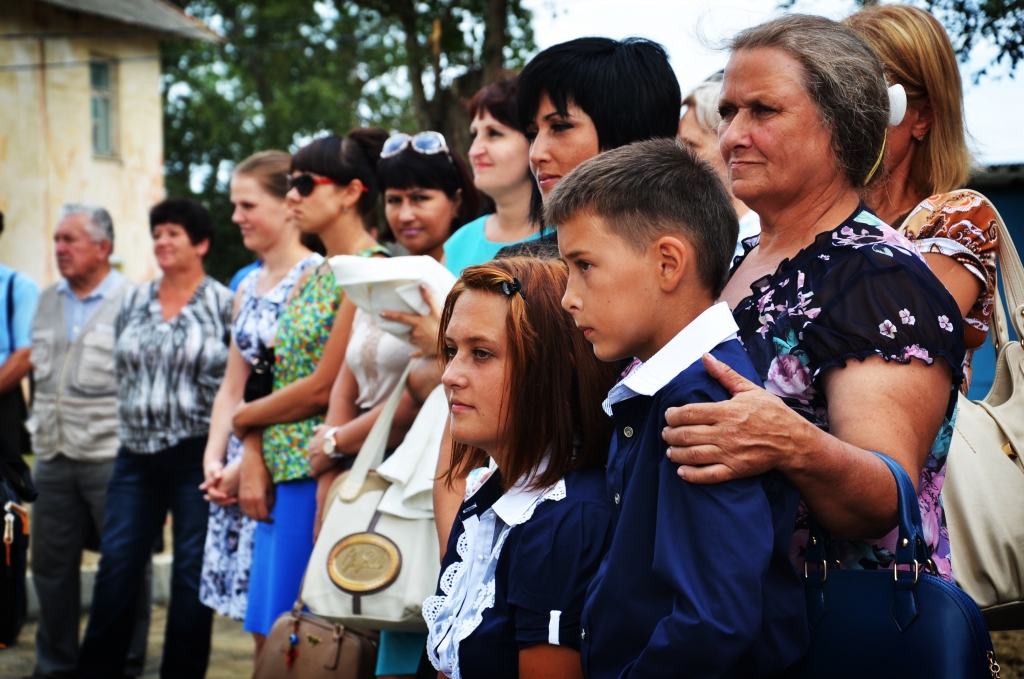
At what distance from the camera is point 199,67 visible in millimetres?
35469

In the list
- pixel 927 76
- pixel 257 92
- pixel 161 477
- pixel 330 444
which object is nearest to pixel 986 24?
pixel 927 76

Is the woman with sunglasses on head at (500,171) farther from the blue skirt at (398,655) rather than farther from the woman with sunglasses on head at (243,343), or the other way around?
the blue skirt at (398,655)

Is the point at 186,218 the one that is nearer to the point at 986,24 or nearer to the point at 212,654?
the point at 212,654

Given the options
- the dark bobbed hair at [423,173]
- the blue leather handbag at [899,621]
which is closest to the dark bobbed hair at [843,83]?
the blue leather handbag at [899,621]

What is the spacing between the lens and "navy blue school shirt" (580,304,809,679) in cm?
148

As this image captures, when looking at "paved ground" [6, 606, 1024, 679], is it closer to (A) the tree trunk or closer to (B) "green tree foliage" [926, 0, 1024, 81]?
(B) "green tree foliage" [926, 0, 1024, 81]

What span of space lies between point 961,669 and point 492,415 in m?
1.07

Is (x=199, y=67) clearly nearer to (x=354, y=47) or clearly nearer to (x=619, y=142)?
(x=354, y=47)

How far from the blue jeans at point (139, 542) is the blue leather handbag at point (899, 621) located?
3712 millimetres

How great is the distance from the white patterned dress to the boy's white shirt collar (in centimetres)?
278

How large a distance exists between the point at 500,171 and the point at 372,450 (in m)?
1.07

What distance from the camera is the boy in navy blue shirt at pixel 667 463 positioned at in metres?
1.49

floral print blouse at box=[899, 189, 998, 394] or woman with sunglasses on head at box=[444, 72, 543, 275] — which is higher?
woman with sunglasses on head at box=[444, 72, 543, 275]

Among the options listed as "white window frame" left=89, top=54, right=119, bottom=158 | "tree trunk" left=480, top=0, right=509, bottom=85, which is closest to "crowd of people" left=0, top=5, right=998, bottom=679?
"tree trunk" left=480, top=0, right=509, bottom=85
